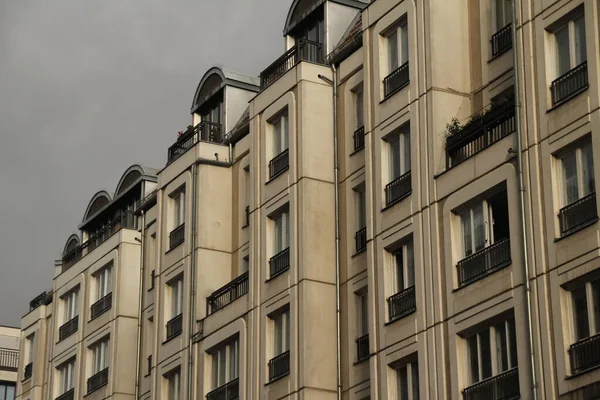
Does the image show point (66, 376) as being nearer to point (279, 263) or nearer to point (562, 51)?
point (279, 263)

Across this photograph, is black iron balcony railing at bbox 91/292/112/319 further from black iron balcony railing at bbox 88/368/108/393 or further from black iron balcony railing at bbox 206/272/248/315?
black iron balcony railing at bbox 206/272/248/315

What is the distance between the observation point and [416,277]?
41719mm

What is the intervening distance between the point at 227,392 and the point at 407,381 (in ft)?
35.1

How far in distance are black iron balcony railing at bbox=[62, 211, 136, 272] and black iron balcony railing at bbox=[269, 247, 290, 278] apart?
17.1 m

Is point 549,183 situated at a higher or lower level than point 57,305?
lower

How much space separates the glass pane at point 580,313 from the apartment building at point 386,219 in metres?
0.06

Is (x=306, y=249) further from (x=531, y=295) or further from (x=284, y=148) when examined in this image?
(x=531, y=295)

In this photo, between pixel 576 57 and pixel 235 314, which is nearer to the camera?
pixel 576 57

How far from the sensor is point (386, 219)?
43.9 metres

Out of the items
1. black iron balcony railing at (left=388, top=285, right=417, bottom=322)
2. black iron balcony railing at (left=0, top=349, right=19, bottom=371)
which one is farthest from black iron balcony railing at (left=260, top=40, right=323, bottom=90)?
black iron balcony railing at (left=0, top=349, right=19, bottom=371)

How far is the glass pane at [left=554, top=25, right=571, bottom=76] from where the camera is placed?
1506 inches

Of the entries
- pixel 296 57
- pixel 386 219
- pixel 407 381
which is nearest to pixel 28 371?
pixel 296 57

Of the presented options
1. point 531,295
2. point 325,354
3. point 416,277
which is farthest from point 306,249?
point 531,295

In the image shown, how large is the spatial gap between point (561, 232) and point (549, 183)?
135cm
